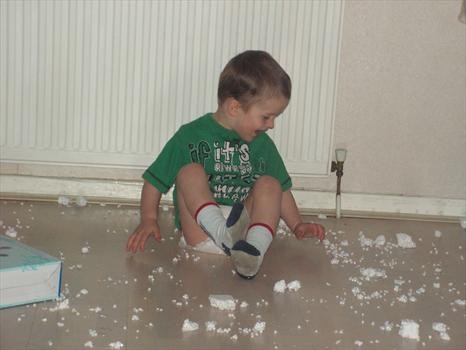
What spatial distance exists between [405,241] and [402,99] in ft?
1.56

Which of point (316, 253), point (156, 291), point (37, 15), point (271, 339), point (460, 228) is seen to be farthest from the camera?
point (460, 228)

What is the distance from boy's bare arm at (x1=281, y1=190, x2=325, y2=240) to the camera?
84.0 inches

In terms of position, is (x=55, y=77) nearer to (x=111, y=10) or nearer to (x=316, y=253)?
(x=111, y=10)

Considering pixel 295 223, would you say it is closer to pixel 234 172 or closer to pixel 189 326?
pixel 234 172

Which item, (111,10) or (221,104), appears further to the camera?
(111,10)

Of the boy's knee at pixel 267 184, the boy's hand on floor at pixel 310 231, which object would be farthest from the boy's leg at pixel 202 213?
the boy's hand on floor at pixel 310 231

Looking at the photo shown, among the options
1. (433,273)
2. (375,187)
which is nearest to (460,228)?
(375,187)

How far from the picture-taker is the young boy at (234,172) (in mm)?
1878

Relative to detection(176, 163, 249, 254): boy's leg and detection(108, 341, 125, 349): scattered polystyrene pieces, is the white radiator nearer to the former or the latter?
detection(176, 163, 249, 254): boy's leg

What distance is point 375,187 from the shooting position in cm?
257

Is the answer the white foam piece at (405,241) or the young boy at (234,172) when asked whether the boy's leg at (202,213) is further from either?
the white foam piece at (405,241)

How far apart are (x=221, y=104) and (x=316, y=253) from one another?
43cm

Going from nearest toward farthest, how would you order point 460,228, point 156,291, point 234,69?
1. point 156,291
2. point 234,69
3. point 460,228

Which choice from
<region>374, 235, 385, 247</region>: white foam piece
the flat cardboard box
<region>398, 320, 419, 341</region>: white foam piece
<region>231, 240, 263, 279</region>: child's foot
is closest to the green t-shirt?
<region>231, 240, 263, 279</region>: child's foot
